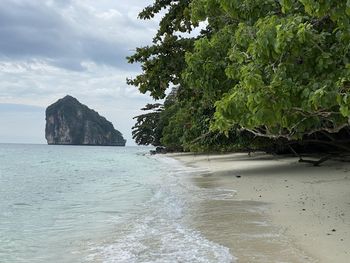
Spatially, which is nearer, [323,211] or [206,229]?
[206,229]

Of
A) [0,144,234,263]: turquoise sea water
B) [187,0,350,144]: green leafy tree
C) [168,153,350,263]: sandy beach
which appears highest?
[187,0,350,144]: green leafy tree

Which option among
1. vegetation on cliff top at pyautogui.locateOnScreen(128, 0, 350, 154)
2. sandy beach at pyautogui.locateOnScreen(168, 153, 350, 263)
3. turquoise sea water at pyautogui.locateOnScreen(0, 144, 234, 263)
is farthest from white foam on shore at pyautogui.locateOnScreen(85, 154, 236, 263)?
vegetation on cliff top at pyautogui.locateOnScreen(128, 0, 350, 154)

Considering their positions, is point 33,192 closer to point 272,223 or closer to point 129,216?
point 129,216

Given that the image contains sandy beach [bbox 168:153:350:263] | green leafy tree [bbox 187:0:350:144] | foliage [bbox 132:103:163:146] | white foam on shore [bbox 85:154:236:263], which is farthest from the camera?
foliage [bbox 132:103:163:146]

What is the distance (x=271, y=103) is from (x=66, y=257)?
4.07 metres

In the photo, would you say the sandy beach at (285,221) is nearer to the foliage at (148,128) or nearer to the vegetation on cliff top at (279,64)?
the vegetation on cliff top at (279,64)

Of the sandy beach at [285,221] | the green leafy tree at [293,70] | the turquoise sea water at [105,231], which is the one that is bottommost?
the turquoise sea water at [105,231]

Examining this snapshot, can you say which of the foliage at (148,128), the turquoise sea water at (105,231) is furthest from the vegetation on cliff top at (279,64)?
the foliage at (148,128)

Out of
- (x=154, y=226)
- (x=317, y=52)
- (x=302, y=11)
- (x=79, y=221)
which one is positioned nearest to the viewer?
(x=317, y=52)

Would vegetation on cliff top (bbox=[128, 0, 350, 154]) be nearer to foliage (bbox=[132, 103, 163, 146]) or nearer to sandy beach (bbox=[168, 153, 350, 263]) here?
sandy beach (bbox=[168, 153, 350, 263])

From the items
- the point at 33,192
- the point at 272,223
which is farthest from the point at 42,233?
the point at 33,192

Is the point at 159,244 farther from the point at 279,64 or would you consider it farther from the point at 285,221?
the point at 279,64

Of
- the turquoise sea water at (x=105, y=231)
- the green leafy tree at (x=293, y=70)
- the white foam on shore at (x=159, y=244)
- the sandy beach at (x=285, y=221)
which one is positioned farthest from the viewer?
the turquoise sea water at (x=105, y=231)

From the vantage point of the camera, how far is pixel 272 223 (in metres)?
8.75
